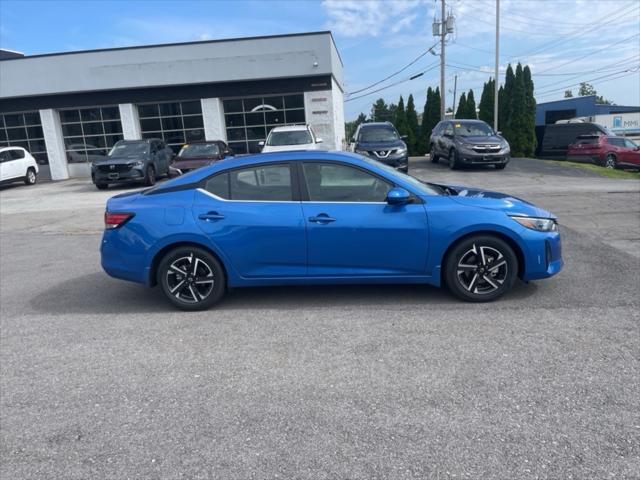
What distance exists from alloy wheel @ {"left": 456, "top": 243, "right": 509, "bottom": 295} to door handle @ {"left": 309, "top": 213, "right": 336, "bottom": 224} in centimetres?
134

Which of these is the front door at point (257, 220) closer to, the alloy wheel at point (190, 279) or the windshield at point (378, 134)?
the alloy wheel at point (190, 279)

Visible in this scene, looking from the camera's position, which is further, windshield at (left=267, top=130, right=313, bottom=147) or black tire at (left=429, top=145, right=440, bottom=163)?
black tire at (left=429, top=145, right=440, bottom=163)

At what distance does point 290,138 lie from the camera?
1703cm

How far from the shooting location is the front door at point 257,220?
16.5 ft

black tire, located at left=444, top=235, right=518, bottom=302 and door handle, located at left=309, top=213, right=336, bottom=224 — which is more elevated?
door handle, located at left=309, top=213, right=336, bottom=224

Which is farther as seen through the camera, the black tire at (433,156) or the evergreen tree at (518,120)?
the evergreen tree at (518,120)

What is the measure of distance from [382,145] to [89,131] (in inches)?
726

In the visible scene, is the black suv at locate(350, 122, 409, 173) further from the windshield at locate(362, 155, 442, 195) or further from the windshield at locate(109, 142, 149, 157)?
the windshield at locate(362, 155, 442, 195)

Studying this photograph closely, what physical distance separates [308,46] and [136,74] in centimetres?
868

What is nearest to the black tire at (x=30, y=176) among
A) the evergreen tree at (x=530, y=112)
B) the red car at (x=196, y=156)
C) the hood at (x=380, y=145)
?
the red car at (x=196, y=156)

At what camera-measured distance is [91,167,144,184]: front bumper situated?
708 inches

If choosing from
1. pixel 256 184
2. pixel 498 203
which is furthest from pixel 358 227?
pixel 498 203

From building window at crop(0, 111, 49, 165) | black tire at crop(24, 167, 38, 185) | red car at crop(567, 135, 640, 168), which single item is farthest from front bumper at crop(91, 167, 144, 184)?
red car at crop(567, 135, 640, 168)

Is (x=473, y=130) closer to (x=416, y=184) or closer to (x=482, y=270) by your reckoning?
(x=416, y=184)
